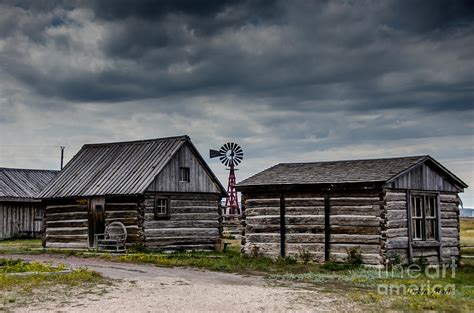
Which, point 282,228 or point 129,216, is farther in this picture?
point 129,216

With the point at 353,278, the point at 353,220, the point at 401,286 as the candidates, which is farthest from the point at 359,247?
the point at 401,286

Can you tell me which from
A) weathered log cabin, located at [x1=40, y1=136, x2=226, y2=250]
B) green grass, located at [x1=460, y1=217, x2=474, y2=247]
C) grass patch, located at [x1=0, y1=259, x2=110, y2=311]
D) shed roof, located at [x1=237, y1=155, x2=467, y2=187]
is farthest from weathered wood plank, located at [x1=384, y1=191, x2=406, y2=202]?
green grass, located at [x1=460, y1=217, x2=474, y2=247]

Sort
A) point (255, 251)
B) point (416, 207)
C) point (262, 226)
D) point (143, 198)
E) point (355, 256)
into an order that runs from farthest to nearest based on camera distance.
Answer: point (143, 198), point (255, 251), point (262, 226), point (416, 207), point (355, 256)

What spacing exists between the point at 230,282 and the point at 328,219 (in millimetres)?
7422

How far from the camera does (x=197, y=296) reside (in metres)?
16.3

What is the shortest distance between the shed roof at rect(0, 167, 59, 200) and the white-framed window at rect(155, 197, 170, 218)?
563 inches

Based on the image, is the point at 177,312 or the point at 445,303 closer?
the point at 177,312

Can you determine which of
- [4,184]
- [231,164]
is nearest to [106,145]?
[4,184]

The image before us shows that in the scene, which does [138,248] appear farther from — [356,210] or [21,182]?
[21,182]

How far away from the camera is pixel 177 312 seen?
13844 mm

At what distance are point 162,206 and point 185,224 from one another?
1687 mm

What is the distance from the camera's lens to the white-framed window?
33.6 metres

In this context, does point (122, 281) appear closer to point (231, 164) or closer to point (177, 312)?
point (177, 312)

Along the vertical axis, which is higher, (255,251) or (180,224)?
(180,224)
